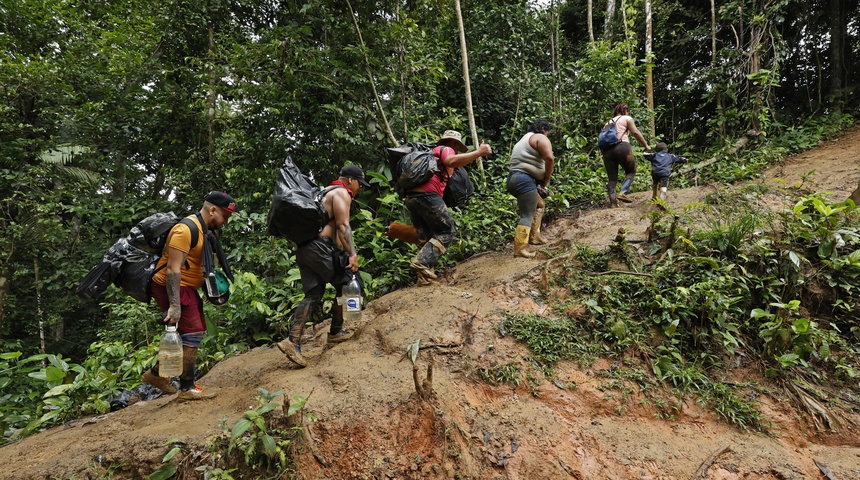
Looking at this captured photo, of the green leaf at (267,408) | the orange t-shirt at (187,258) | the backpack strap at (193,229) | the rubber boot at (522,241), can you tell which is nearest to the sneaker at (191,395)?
the orange t-shirt at (187,258)

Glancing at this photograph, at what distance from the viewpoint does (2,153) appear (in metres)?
9.70

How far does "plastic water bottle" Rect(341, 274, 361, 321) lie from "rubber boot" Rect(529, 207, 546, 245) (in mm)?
2839

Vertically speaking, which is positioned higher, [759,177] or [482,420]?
[759,177]

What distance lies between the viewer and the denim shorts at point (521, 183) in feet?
17.3

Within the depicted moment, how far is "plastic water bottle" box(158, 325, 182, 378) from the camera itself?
3434 millimetres

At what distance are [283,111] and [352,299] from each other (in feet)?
15.0

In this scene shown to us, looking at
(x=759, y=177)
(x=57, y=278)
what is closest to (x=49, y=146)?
(x=57, y=278)

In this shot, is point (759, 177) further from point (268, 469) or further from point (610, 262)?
point (268, 469)

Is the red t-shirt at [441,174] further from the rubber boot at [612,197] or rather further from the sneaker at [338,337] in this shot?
the rubber boot at [612,197]

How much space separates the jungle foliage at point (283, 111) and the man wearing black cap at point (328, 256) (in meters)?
1.78

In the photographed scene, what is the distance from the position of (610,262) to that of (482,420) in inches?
96.3

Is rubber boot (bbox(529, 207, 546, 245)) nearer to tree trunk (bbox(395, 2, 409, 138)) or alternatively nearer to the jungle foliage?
the jungle foliage

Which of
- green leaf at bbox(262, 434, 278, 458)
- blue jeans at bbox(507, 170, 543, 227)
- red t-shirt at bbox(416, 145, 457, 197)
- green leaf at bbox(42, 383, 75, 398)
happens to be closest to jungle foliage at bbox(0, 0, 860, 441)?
green leaf at bbox(42, 383, 75, 398)

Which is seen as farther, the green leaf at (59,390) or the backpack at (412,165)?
the backpack at (412,165)
